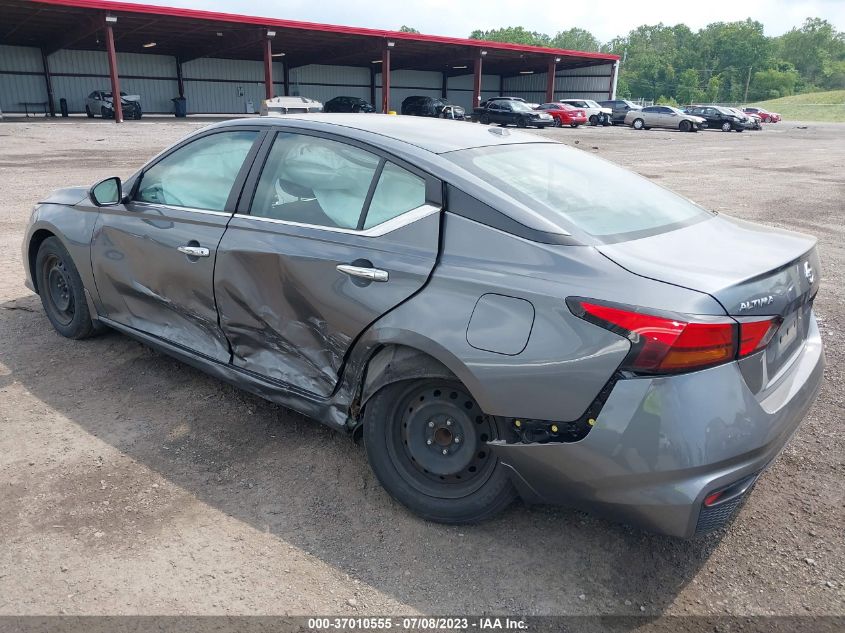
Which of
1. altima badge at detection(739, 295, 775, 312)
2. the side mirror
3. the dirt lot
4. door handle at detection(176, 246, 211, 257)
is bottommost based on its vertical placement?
the dirt lot

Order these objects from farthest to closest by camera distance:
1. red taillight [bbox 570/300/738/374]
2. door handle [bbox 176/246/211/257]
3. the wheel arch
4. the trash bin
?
1. the trash bin
2. the wheel arch
3. door handle [bbox 176/246/211/257]
4. red taillight [bbox 570/300/738/374]

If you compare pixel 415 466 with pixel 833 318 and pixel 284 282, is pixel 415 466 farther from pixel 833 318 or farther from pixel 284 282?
pixel 833 318

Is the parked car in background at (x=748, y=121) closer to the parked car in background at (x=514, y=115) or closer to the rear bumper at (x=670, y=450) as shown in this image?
the parked car in background at (x=514, y=115)

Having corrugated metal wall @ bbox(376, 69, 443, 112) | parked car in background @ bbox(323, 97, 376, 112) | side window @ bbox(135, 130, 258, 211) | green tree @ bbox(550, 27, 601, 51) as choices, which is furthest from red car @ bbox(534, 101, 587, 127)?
green tree @ bbox(550, 27, 601, 51)

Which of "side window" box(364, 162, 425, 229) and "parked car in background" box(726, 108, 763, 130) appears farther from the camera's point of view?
"parked car in background" box(726, 108, 763, 130)

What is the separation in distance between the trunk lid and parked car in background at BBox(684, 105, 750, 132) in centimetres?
4129

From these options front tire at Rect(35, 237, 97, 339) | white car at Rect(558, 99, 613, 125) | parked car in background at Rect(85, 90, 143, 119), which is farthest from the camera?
white car at Rect(558, 99, 613, 125)

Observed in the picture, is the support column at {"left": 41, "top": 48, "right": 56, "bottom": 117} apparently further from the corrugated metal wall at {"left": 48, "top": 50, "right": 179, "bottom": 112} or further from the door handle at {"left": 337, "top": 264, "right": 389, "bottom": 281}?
the door handle at {"left": 337, "top": 264, "right": 389, "bottom": 281}

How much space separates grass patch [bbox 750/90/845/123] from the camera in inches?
2557

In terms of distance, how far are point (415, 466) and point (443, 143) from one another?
1.47m

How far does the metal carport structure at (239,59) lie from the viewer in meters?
31.3

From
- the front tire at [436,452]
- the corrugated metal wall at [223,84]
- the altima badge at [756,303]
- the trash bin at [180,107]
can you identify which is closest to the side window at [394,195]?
the front tire at [436,452]

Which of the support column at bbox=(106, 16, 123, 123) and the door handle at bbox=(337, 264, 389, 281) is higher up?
the support column at bbox=(106, 16, 123, 123)

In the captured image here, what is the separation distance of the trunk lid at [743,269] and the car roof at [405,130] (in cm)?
100
